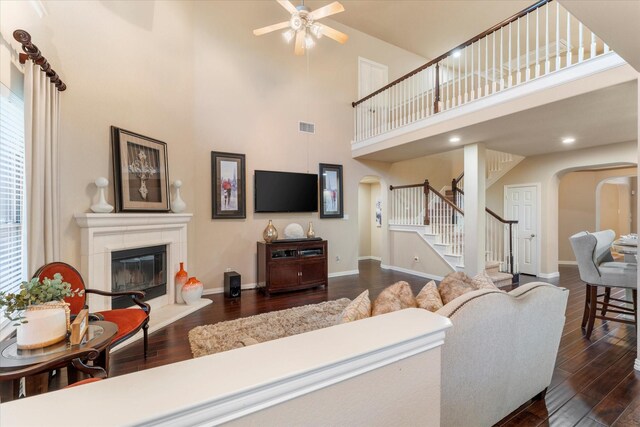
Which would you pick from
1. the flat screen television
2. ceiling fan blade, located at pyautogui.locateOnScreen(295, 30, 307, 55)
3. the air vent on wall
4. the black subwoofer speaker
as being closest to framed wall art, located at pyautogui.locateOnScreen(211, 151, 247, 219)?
the flat screen television

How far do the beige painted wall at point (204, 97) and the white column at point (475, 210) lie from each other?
81.1 inches

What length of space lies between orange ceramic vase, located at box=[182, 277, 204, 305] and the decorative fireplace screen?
0.29m

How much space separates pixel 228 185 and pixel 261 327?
2516 mm

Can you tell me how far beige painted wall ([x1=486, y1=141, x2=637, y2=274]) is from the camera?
5.07 metres

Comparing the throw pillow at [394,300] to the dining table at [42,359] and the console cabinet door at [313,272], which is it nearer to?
the dining table at [42,359]

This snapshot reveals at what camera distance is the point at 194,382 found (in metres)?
0.63

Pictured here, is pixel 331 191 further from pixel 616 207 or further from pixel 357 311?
pixel 616 207

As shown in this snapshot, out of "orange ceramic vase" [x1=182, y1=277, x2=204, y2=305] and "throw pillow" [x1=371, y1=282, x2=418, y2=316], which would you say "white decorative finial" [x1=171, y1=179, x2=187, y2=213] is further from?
"throw pillow" [x1=371, y1=282, x2=418, y2=316]

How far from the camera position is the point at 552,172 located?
5789 mm

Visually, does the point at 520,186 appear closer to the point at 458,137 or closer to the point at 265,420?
the point at 458,137

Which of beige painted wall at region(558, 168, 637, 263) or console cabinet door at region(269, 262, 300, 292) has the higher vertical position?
beige painted wall at region(558, 168, 637, 263)

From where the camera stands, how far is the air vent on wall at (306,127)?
18.4ft

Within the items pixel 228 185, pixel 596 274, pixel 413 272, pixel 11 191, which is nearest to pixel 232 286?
pixel 228 185

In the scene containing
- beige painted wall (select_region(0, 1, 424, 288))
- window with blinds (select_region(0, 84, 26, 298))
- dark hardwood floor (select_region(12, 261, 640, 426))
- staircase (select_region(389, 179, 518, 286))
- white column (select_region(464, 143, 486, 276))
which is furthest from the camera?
staircase (select_region(389, 179, 518, 286))
